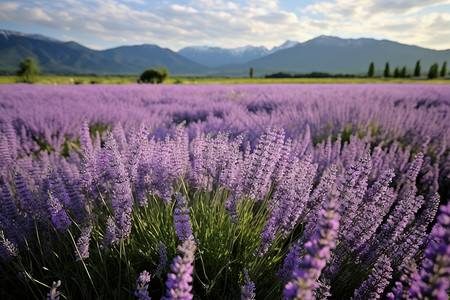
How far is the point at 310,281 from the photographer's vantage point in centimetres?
60

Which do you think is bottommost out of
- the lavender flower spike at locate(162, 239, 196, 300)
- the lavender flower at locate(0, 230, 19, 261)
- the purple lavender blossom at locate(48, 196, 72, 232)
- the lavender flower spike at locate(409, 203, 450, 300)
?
the lavender flower at locate(0, 230, 19, 261)

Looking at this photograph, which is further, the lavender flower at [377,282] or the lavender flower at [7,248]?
the lavender flower at [7,248]

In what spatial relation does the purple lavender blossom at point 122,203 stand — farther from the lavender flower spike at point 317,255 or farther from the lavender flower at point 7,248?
the lavender flower spike at point 317,255

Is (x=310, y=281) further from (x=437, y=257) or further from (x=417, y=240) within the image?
(x=417, y=240)

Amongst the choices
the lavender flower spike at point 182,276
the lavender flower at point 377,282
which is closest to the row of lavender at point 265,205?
the lavender flower at point 377,282

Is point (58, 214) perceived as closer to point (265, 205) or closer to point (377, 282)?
point (265, 205)

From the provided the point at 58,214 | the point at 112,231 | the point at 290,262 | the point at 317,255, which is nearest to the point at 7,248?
the point at 58,214

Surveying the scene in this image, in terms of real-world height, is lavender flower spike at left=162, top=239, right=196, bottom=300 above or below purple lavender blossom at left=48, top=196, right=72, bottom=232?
above

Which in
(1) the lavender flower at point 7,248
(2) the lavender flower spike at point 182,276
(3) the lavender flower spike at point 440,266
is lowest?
(1) the lavender flower at point 7,248

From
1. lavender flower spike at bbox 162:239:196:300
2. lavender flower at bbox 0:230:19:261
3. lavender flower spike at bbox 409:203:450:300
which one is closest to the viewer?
lavender flower spike at bbox 409:203:450:300

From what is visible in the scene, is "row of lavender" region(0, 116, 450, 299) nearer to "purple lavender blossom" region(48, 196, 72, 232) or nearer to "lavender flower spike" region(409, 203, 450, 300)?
"purple lavender blossom" region(48, 196, 72, 232)

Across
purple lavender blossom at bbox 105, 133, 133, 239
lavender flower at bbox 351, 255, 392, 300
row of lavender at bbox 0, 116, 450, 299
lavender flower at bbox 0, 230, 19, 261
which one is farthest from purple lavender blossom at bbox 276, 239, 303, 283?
lavender flower at bbox 0, 230, 19, 261

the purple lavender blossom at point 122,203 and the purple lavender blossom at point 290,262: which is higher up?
the purple lavender blossom at point 122,203

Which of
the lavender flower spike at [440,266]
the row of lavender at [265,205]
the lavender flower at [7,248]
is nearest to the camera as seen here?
the lavender flower spike at [440,266]
